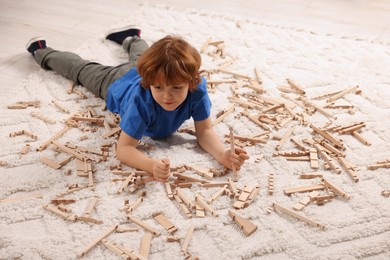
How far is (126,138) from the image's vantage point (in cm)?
164

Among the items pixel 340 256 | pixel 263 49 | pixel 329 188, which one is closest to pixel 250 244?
pixel 340 256

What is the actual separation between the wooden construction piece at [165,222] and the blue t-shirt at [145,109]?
0.30 meters

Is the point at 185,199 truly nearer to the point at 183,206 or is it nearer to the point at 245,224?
the point at 183,206

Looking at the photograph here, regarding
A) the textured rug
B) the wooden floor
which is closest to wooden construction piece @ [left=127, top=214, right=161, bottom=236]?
the textured rug

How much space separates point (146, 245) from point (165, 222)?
11 centimetres

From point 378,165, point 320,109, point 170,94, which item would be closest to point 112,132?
point 170,94

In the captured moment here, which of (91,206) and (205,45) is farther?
(205,45)

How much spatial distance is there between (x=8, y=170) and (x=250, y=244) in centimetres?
88

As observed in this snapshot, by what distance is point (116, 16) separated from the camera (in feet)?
9.57

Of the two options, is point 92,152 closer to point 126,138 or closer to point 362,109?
point 126,138

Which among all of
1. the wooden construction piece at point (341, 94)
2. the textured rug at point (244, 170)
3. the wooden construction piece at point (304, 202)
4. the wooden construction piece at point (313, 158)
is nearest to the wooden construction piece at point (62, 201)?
the textured rug at point (244, 170)

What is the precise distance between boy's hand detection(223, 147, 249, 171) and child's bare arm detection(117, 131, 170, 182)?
8.7 inches

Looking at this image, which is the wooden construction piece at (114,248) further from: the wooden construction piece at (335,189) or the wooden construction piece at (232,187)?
the wooden construction piece at (335,189)

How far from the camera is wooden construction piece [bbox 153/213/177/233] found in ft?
4.64
